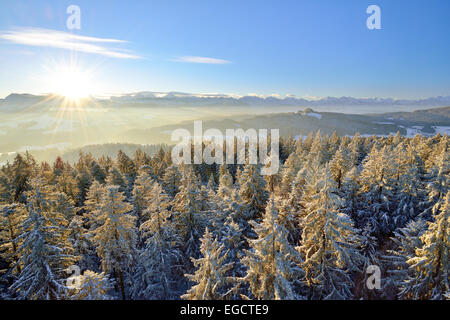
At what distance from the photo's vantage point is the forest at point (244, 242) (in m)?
13.1

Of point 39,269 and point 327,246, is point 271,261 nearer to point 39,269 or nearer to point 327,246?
point 327,246

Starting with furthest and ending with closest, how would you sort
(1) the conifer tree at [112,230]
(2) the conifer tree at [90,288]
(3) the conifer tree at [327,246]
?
(1) the conifer tree at [112,230] < (3) the conifer tree at [327,246] < (2) the conifer tree at [90,288]

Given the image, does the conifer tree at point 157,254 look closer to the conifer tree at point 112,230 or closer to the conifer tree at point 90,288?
the conifer tree at point 112,230

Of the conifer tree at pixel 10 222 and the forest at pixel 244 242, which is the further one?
the conifer tree at pixel 10 222

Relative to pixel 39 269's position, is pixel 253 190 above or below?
above

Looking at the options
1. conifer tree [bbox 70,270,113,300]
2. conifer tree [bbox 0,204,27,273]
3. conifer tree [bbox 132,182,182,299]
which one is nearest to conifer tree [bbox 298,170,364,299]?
conifer tree [bbox 70,270,113,300]

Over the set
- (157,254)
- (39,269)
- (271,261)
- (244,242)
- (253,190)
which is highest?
(253,190)

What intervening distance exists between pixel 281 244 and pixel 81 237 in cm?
2045

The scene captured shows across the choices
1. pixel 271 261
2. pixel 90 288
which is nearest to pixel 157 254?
pixel 90 288

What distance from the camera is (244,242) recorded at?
22.8m

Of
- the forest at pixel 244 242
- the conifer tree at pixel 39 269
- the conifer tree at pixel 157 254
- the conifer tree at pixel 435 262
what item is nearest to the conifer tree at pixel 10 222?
the forest at pixel 244 242

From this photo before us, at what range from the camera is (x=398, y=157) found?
101ft

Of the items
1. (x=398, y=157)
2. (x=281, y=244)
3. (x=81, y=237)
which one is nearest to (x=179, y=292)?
(x=81, y=237)
